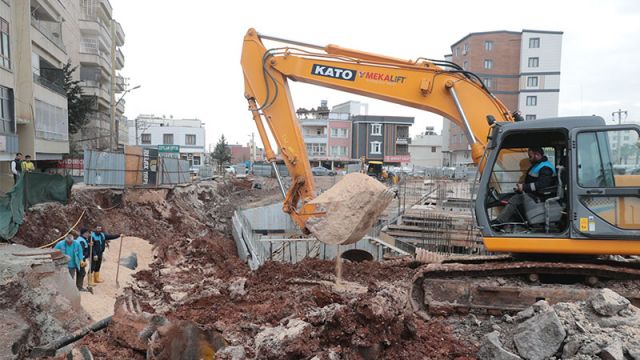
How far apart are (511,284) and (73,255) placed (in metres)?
7.73

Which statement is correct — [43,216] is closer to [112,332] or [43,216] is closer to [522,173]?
[112,332]

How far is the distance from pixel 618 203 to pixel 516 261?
136 cm

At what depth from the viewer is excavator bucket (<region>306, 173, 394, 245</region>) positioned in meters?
7.00

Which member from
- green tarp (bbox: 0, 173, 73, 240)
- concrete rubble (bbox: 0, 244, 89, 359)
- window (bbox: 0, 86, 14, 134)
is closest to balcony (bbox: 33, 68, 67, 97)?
window (bbox: 0, 86, 14, 134)

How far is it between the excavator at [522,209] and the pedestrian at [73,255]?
4665mm

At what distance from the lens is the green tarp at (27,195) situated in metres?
11.1

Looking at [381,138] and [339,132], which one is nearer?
[381,138]

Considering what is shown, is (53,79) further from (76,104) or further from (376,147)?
(376,147)

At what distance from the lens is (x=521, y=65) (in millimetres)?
53938

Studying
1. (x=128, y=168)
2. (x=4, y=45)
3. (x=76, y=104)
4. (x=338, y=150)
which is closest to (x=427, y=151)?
(x=338, y=150)

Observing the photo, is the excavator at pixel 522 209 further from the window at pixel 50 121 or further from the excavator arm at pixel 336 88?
the window at pixel 50 121

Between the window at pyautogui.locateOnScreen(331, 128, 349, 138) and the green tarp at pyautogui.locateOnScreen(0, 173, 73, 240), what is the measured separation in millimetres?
49760

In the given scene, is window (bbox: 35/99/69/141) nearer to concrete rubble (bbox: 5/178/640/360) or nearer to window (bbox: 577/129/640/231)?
Answer: concrete rubble (bbox: 5/178/640/360)

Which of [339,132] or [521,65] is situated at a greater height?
[521,65]
